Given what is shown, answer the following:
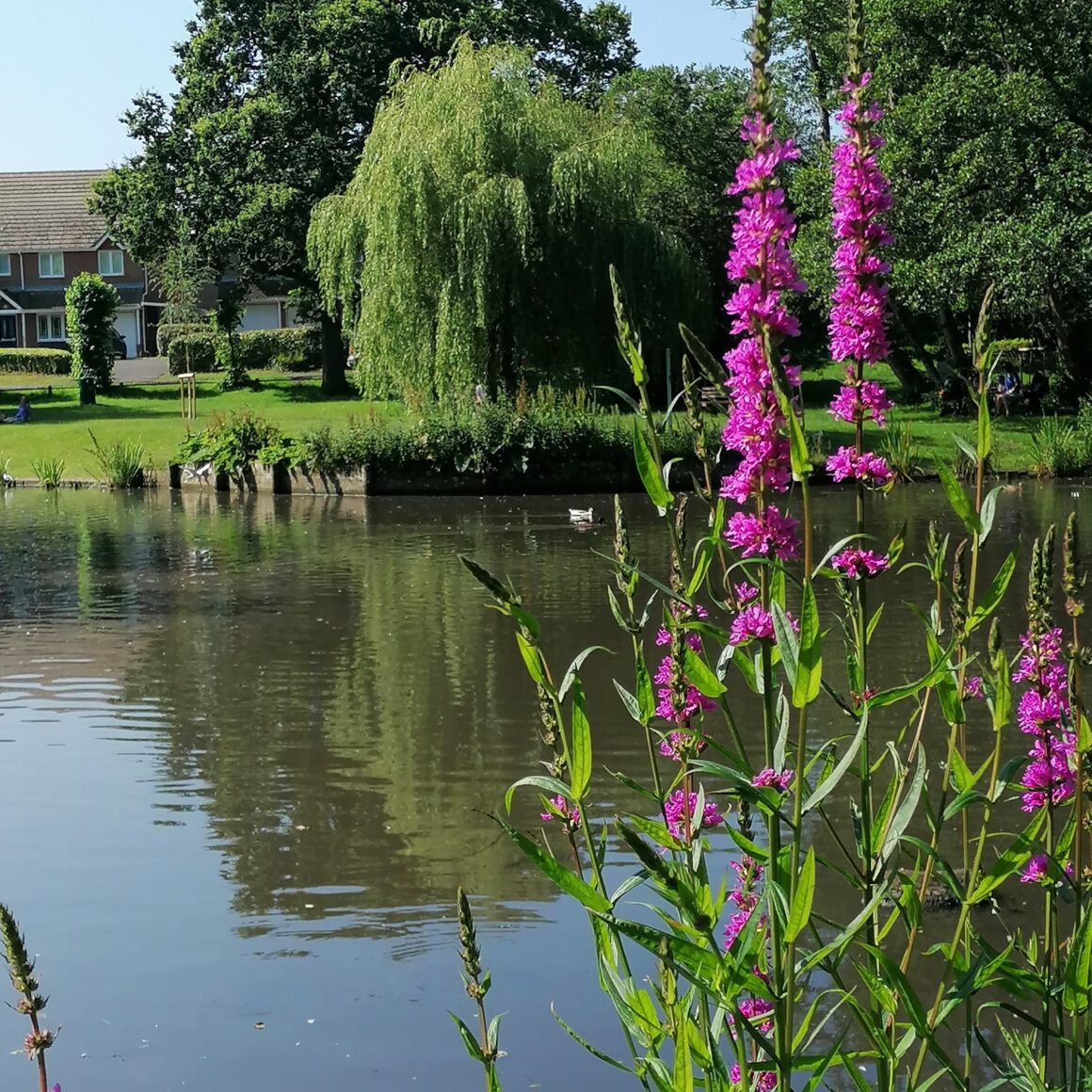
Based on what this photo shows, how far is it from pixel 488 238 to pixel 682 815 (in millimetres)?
24716

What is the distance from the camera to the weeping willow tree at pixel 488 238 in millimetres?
26828

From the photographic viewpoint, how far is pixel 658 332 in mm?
29750

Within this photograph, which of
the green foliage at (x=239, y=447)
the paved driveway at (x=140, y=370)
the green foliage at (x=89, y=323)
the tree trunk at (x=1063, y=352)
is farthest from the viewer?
the paved driveway at (x=140, y=370)

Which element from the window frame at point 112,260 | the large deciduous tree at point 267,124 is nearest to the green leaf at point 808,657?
the large deciduous tree at point 267,124

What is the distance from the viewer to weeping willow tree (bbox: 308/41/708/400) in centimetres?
2683

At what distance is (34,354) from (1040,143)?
40935 mm

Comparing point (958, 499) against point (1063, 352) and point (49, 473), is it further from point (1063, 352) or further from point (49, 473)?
point (1063, 352)

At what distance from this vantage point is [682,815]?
2650mm

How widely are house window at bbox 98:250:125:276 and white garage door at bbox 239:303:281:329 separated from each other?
6206 millimetres

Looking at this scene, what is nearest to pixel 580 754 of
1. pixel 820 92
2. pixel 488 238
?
pixel 488 238

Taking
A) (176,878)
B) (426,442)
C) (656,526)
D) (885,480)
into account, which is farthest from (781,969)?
(426,442)

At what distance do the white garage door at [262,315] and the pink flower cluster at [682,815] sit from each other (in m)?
74.8

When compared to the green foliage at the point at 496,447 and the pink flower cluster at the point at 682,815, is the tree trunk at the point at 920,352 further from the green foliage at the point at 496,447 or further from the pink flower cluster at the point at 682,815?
the pink flower cluster at the point at 682,815

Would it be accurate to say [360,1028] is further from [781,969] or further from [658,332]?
[658,332]
